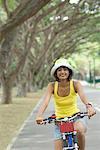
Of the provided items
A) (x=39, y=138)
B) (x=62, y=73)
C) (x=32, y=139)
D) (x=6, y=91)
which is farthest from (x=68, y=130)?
(x=6, y=91)

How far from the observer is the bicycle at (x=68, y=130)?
6.25m

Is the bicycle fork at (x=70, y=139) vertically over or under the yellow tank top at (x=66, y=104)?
under

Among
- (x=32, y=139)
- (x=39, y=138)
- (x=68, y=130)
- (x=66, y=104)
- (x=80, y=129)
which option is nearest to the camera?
(x=68, y=130)

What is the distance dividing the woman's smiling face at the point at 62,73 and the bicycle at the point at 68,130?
536 millimetres

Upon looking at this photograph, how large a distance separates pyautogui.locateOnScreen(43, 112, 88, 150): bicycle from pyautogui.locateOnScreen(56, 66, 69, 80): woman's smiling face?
21.1 inches

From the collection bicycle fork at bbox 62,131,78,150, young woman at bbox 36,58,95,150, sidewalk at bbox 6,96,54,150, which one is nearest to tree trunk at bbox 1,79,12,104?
sidewalk at bbox 6,96,54,150

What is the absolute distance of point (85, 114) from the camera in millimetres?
6207

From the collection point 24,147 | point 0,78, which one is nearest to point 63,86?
point 24,147

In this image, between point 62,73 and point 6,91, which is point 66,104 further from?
point 6,91

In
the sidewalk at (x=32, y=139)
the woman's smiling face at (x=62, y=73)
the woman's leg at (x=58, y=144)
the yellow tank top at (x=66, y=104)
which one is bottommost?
the sidewalk at (x=32, y=139)

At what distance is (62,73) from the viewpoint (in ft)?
21.6

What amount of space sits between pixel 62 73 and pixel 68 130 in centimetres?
75

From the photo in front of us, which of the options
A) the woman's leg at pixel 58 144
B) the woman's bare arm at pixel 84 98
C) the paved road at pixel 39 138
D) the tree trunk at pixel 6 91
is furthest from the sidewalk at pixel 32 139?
the tree trunk at pixel 6 91

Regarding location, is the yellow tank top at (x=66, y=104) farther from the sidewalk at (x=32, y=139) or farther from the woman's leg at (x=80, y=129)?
the sidewalk at (x=32, y=139)
